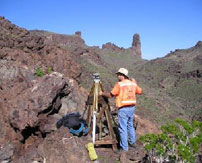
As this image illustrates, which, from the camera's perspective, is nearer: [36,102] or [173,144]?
[173,144]

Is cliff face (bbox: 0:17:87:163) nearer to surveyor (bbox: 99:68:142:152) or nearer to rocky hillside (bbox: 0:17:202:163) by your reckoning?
rocky hillside (bbox: 0:17:202:163)

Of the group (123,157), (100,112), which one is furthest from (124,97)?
(123,157)

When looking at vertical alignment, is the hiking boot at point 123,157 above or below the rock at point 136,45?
below

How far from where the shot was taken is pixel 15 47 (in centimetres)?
881

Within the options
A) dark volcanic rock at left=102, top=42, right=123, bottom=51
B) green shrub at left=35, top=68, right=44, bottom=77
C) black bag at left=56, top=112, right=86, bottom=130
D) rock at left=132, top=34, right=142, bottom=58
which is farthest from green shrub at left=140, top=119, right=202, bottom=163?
rock at left=132, top=34, right=142, bottom=58

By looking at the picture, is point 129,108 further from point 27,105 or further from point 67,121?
point 27,105

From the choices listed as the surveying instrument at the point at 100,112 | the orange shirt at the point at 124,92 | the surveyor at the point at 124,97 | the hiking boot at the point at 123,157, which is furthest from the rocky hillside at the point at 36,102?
the orange shirt at the point at 124,92

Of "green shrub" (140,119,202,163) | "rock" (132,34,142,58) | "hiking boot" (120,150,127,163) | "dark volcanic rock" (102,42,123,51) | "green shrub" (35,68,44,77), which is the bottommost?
"hiking boot" (120,150,127,163)

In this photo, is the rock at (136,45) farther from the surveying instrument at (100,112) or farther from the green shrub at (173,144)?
the green shrub at (173,144)

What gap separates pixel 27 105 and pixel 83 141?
1.73 metres

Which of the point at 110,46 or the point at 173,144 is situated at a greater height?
the point at 110,46

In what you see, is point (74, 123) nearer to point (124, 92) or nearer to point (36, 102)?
point (36, 102)

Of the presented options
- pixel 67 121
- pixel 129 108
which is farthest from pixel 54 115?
pixel 129 108

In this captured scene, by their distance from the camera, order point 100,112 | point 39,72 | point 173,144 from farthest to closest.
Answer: point 39,72
point 100,112
point 173,144
